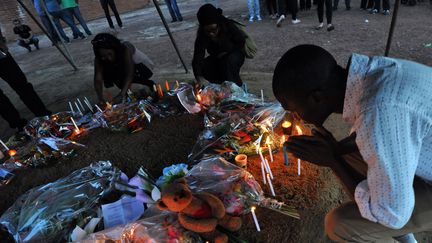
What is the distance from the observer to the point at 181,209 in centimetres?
165

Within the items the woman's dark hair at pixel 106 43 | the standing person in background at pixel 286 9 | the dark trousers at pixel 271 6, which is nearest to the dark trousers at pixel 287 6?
the standing person in background at pixel 286 9

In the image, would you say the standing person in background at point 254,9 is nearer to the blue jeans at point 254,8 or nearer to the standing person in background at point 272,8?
the blue jeans at point 254,8

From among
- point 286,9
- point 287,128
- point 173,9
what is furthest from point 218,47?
point 173,9

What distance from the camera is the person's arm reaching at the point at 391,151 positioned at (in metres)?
1.01

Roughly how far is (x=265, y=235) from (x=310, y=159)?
0.66m

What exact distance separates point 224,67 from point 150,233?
2172mm

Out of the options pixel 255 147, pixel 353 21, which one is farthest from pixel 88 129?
pixel 353 21

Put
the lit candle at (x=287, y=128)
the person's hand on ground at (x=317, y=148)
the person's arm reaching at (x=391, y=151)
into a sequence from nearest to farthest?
the person's arm reaching at (x=391, y=151) → the person's hand on ground at (x=317, y=148) → the lit candle at (x=287, y=128)

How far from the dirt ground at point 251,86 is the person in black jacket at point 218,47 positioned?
0.50m

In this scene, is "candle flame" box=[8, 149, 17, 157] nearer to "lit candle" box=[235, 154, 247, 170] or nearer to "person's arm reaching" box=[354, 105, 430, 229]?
"lit candle" box=[235, 154, 247, 170]

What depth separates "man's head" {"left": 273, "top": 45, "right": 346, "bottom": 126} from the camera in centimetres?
115

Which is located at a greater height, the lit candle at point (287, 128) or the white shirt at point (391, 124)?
the white shirt at point (391, 124)

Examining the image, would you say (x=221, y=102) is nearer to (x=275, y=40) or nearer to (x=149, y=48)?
(x=275, y=40)

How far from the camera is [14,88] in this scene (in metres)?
3.79
